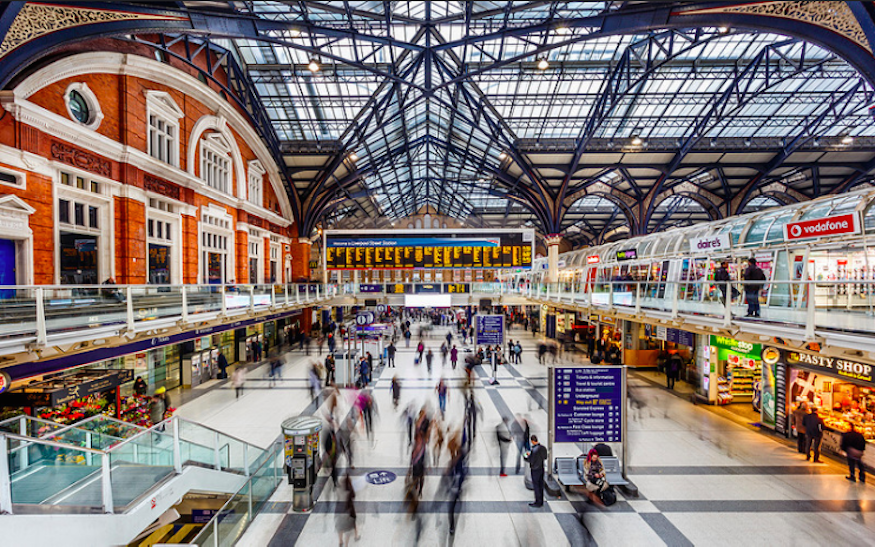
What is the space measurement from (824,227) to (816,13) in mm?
6491

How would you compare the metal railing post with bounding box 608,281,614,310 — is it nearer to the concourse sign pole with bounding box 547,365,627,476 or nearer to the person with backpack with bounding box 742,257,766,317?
the person with backpack with bounding box 742,257,766,317

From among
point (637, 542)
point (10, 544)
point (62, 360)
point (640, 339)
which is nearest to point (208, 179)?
point (62, 360)

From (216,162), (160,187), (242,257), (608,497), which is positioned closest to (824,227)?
(608,497)

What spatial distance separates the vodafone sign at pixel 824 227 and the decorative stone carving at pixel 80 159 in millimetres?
20781

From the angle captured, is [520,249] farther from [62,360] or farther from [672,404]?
[62,360]

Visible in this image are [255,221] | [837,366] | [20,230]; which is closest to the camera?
[837,366]

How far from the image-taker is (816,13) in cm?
1162

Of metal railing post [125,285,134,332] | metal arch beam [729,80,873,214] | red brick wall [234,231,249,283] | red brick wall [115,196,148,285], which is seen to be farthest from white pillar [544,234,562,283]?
metal railing post [125,285,134,332]

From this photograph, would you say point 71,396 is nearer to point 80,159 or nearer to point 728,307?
point 80,159

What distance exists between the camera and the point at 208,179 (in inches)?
790

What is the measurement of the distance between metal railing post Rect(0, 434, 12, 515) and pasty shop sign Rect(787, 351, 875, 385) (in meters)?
13.5

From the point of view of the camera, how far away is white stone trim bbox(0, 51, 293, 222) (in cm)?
1089

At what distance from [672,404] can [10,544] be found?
665 inches

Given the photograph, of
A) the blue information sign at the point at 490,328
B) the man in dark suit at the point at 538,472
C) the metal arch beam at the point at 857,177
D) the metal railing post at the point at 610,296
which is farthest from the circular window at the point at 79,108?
the metal arch beam at the point at 857,177
